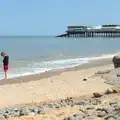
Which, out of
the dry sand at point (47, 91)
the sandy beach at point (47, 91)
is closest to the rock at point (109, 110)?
the sandy beach at point (47, 91)

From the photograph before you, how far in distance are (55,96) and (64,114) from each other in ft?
10.7

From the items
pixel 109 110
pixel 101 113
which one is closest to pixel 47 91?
pixel 109 110

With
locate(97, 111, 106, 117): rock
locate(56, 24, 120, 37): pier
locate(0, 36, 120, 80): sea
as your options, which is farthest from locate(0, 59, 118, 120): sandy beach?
locate(56, 24, 120, 37): pier

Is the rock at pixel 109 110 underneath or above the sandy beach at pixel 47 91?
above

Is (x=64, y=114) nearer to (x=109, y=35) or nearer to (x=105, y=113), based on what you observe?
(x=105, y=113)

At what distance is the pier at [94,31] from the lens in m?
120

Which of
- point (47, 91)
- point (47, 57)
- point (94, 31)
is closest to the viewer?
point (47, 91)

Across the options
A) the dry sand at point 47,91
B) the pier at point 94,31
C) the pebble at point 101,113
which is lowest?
the pier at point 94,31

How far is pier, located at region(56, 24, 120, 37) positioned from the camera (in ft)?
392

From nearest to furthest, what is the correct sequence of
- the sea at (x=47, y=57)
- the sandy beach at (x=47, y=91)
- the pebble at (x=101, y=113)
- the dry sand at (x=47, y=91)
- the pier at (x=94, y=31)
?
the pebble at (x=101, y=113), the sandy beach at (x=47, y=91), the dry sand at (x=47, y=91), the sea at (x=47, y=57), the pier at (x=94, y=31)

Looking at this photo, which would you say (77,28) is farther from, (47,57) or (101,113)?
(101,113)

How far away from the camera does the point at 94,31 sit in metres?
120

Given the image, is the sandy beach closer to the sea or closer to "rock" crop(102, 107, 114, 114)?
"rock" crop(102, 107, 114, 114)

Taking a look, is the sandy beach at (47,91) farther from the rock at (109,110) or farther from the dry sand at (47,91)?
the rock at (109,110)
